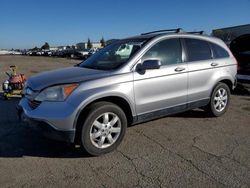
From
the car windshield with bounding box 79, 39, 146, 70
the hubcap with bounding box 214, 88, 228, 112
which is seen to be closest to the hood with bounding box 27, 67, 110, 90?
the car windshield with bounding box 79, 39, 146, 70

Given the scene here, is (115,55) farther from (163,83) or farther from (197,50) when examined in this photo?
(197,50)

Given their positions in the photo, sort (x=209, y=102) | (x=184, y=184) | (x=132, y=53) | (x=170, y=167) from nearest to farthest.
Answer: (x=184, y=184), (x=170, y=167), (x=132, y=53), (x=209, y=102)

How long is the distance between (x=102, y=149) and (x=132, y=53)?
5.30 ft

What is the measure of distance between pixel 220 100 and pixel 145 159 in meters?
2.82

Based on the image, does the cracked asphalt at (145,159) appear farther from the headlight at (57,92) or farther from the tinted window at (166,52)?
the tinted window at (166,52)

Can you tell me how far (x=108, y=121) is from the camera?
4.39 metres

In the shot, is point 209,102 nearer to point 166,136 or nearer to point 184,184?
point 166,136

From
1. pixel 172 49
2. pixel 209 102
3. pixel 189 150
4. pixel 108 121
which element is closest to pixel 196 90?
pixel 209 102

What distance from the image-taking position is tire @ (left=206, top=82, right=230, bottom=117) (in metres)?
6.03

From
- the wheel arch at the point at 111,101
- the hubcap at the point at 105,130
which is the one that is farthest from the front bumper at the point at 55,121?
the hubcap at the point at 105,130

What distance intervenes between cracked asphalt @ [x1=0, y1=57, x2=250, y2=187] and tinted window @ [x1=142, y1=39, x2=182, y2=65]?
4.20ft

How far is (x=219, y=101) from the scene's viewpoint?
6.23 meters

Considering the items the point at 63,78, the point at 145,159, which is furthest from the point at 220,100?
the point at 63,78

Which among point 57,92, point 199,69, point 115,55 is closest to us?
point 57,92
